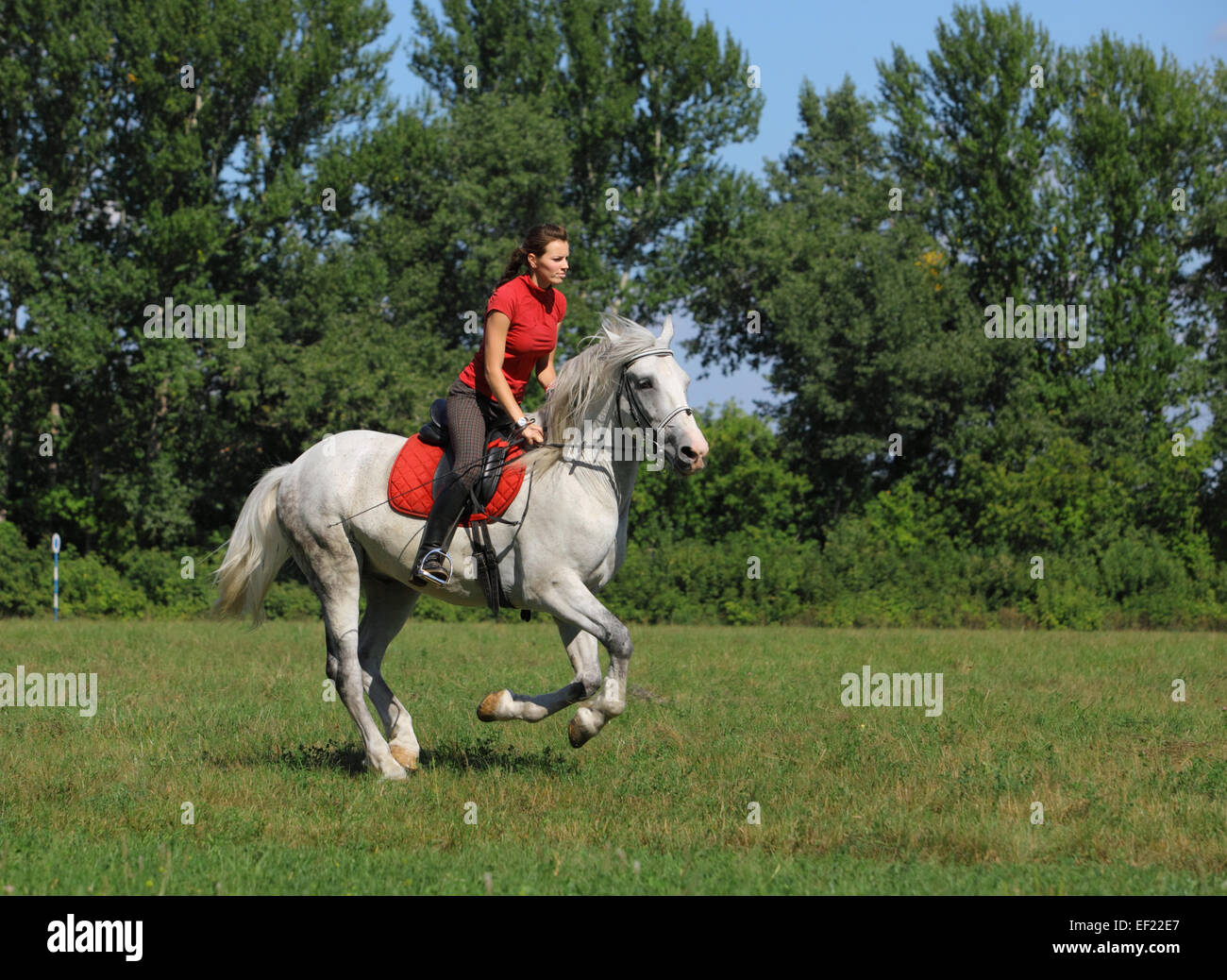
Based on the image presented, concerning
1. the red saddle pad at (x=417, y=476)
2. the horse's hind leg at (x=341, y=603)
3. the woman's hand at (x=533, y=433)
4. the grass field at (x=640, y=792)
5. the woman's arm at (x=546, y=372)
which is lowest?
the grass field at (x=640, y=792)

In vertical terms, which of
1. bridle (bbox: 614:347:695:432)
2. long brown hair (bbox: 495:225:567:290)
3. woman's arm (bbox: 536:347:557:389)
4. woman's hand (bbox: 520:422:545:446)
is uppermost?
long brown hair (bbox: 495:225:567:290)

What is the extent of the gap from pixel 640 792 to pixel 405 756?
1.76 m

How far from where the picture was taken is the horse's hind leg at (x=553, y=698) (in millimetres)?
8234

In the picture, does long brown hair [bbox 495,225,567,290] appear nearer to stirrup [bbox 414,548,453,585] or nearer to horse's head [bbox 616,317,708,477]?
horse's head [bbox 616,317,708,477]

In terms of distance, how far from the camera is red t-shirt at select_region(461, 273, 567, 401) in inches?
335

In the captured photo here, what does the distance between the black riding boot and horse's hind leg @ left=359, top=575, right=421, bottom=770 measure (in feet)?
3.57

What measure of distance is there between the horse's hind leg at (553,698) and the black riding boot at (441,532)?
2.82ft

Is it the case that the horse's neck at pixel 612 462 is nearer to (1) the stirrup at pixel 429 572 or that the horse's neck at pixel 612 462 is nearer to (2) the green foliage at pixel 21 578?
(1) the stirrup at pixel 429 572

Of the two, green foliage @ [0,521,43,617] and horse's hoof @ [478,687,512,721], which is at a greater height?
green foliage @ [0,521,43,617]

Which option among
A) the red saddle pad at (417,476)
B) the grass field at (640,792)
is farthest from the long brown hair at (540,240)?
the grass field at (640,792)

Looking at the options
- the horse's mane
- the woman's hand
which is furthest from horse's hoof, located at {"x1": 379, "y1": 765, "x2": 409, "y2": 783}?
the woman's hand
